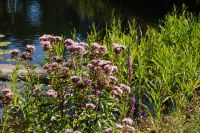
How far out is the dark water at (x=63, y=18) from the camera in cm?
2220

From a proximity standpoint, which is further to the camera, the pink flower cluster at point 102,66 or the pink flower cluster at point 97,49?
the pink flower cluster at point 97,49

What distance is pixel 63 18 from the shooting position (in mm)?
31547

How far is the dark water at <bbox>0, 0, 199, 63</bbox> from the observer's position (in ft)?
72.8

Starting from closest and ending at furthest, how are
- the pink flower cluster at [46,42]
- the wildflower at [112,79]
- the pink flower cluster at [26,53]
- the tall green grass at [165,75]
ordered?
the wildflower at [112,79], the pink flower cluster at [46,42], the pink flower cluster at [26,53], the tall green grass at [165,75]

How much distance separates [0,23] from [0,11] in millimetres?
7363

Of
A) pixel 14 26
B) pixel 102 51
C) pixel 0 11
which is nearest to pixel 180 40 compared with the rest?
pixel 102 51

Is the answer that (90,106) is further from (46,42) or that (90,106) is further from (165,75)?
(165,75)

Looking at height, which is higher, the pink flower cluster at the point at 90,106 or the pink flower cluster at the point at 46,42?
the pink flower cluster at the point at 46,42

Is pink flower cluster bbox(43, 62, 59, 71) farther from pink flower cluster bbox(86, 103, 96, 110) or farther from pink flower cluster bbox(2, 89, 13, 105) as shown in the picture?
pink flower cluster bbox(86, 103, 96, 110)

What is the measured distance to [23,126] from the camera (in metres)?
6.21

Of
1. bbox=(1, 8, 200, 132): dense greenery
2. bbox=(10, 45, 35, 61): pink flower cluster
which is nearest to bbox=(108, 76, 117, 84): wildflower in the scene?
Answer: bbox=(1, 8, 200, 132): dense greenery

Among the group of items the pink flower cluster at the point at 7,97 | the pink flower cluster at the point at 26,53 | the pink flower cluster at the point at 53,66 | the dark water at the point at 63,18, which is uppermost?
the pink flower cluster at the point at 26,53

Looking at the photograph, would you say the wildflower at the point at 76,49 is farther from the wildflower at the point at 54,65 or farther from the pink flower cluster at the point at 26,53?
the pink flower cluster at the point at 26,53

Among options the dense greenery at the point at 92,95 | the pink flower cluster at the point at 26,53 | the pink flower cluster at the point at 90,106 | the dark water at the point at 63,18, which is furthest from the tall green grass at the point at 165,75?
the dark water at the point at 63,18
